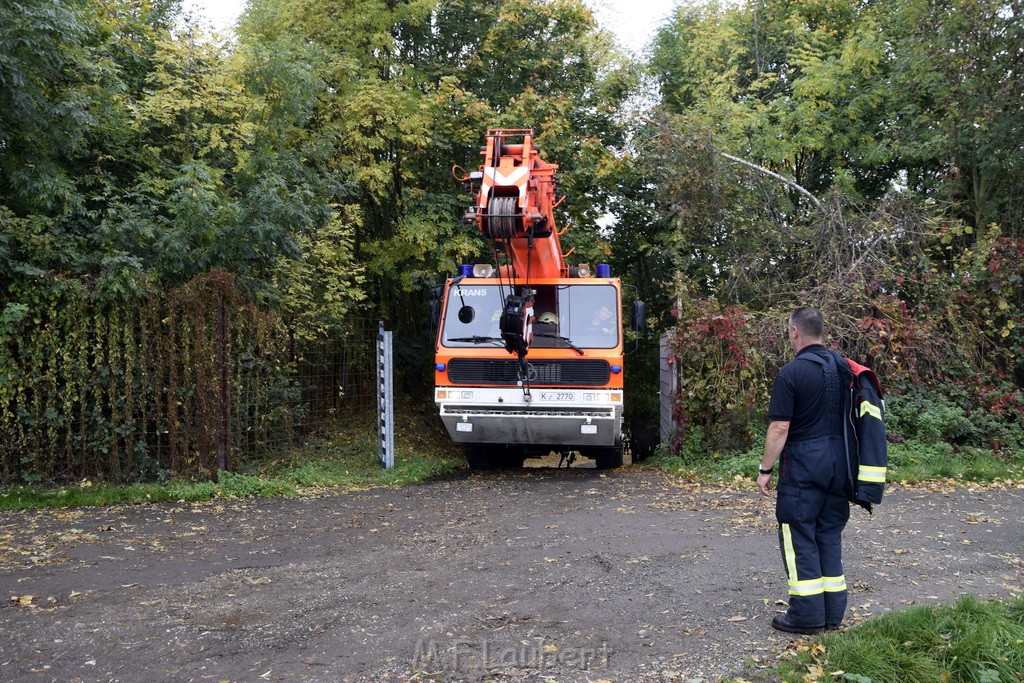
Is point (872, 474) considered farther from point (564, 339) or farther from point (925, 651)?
point (564, 339)

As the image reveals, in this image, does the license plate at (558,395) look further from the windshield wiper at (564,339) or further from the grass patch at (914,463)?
the grass patch at (914,463)

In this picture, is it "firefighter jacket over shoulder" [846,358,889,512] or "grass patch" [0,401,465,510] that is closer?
"firefighter jacket over shoulder" [846,358,889,512]

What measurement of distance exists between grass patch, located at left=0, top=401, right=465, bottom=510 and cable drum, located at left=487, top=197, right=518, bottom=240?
379 cm

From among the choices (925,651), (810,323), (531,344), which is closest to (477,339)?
(531,344)

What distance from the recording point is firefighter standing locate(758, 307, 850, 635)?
5039 mm

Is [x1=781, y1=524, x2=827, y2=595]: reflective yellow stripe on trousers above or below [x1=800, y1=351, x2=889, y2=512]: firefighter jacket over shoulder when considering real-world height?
below

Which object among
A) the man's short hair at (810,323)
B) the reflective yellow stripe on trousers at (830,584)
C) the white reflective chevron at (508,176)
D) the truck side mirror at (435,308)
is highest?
the white reflective chevron at (508,176)

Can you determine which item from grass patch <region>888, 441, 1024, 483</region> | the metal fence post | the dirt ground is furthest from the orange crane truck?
grass patch <region>888, 441, 1024, 483</region>

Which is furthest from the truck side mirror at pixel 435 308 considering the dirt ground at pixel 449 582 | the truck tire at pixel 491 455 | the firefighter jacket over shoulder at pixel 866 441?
the firefighter jacket over shoulder at pixel 866 441

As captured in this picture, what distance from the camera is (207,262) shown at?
38.3 ft

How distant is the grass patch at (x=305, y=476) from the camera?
396 inches

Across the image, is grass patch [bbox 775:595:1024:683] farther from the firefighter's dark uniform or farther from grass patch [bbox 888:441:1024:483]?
grass patch [bbox 888:441:1024:483]

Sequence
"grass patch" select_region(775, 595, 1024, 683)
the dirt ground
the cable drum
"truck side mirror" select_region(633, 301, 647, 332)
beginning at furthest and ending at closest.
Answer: "truck side mirror" select_region(633, 301, 647, 332)
the cable drum
the dirt ground
"grass patch" select_region(775, 595, 1024, 683)

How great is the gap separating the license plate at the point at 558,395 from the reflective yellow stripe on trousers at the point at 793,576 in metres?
A: 6.44
